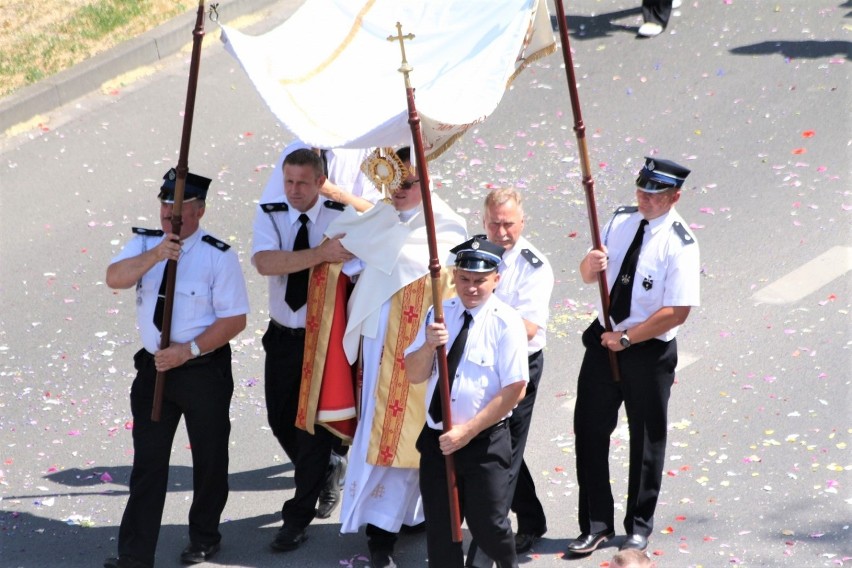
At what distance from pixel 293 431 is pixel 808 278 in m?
3.82

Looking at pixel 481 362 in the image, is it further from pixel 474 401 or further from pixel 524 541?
pixel 524 541

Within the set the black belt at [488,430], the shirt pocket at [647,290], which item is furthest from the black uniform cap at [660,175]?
the black belt at [488,430]

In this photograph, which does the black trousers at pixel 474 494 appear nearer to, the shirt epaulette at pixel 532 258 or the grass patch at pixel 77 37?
the shirt epaulette at pixel 532 258

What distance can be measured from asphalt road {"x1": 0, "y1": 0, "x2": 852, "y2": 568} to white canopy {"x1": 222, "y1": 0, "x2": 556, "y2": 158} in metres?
2.15

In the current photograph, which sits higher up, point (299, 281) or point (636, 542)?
point (299, 281)

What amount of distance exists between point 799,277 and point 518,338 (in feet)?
12.7

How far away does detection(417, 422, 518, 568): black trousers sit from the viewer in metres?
5.91

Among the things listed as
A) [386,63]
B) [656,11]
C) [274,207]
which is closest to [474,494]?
[274,207]

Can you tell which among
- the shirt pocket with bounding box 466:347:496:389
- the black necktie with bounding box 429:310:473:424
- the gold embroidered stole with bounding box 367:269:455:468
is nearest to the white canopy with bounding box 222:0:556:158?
the gold embroidered stole with bounding box 367:269:455:468

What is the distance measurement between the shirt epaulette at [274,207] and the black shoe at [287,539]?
61.9 inches

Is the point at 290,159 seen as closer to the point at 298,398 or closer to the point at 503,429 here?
the point at 298,398

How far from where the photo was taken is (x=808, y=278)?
903 centimetres

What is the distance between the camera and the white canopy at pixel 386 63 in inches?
240

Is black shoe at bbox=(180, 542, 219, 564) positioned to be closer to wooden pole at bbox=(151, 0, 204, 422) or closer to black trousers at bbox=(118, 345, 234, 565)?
black trousers at bbox=(118, 345, 234, 565)
